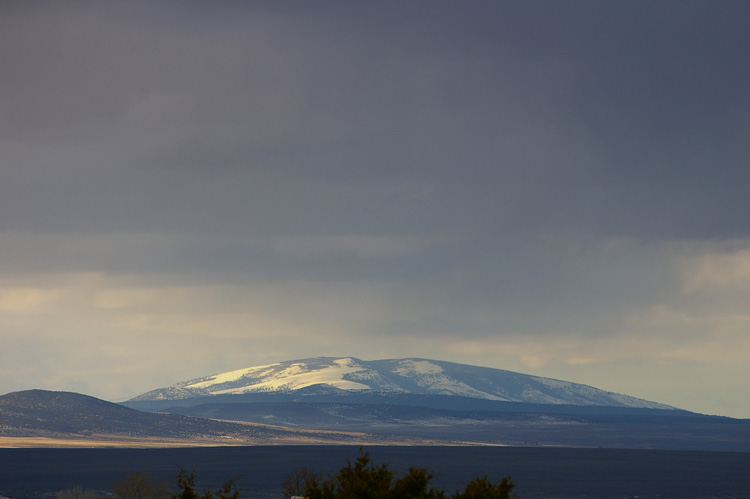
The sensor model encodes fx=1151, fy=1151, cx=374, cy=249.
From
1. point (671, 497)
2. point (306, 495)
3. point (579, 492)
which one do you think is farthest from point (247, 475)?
point (306, 495)

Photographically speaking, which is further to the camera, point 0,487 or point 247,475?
point 247,475

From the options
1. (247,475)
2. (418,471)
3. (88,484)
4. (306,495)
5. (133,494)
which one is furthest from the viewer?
(247,475)

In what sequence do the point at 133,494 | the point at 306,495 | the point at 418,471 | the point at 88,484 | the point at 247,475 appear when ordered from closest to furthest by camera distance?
the point at 418,471 < the point at 306,495 < the point at 133,494 < the point at 88,484 < the point at 247,475

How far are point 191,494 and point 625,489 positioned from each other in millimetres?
143866

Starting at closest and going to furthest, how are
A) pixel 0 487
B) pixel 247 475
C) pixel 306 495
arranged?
1. pixel 306 495
2. pixel 0 487
3. pixel 247 475

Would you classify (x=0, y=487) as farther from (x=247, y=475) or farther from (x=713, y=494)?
(x=713, y=494)

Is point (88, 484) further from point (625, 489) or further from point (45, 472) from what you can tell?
point (625, 489)

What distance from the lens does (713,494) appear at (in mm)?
167375

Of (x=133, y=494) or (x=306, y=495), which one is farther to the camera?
(x=133, y=494)

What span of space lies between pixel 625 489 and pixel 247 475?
198 ft

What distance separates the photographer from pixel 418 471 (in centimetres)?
3922

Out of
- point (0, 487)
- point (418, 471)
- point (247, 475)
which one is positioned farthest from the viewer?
point (247, 475)

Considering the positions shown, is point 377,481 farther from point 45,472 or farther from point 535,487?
point 45,472

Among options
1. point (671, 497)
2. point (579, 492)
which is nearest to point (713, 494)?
point (671, 497)
